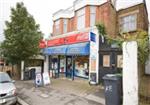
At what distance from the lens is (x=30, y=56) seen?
21.1 metres

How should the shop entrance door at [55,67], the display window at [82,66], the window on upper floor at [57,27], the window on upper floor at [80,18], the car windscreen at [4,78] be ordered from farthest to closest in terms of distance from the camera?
1. the window on upper floor at [57,27]
2. the shop entrance door at [55,67]
3. the window on upper floor at [80,18]
4. the display window at [82,66]
5. the car windscreen at [4,78]

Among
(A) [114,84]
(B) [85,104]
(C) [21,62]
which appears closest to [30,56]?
(C) [21,62]

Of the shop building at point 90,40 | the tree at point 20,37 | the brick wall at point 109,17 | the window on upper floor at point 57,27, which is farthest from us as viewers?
the window on upper floor at point 57,27

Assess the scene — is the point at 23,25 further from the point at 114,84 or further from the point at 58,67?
the point at 114,84

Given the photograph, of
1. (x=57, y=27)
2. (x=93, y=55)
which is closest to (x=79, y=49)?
(x=93, y=55)

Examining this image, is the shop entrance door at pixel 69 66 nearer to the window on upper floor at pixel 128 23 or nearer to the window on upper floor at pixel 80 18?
the window on upper floor at pixel 80 18

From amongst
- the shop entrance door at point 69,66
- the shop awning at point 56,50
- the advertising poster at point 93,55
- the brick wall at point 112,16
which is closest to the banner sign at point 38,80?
the shop awning at point 56,50

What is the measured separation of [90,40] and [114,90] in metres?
7.17

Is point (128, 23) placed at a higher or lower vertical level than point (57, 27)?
lower

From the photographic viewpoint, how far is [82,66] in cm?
1925

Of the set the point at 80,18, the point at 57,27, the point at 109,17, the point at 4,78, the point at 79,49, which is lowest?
the point at 4,78

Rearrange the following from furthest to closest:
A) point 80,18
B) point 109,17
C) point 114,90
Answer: point 80,18
point 109,17
point 114,90

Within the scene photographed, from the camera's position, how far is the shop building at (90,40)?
52.2ft

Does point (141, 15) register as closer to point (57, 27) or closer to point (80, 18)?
point (80, 18)
